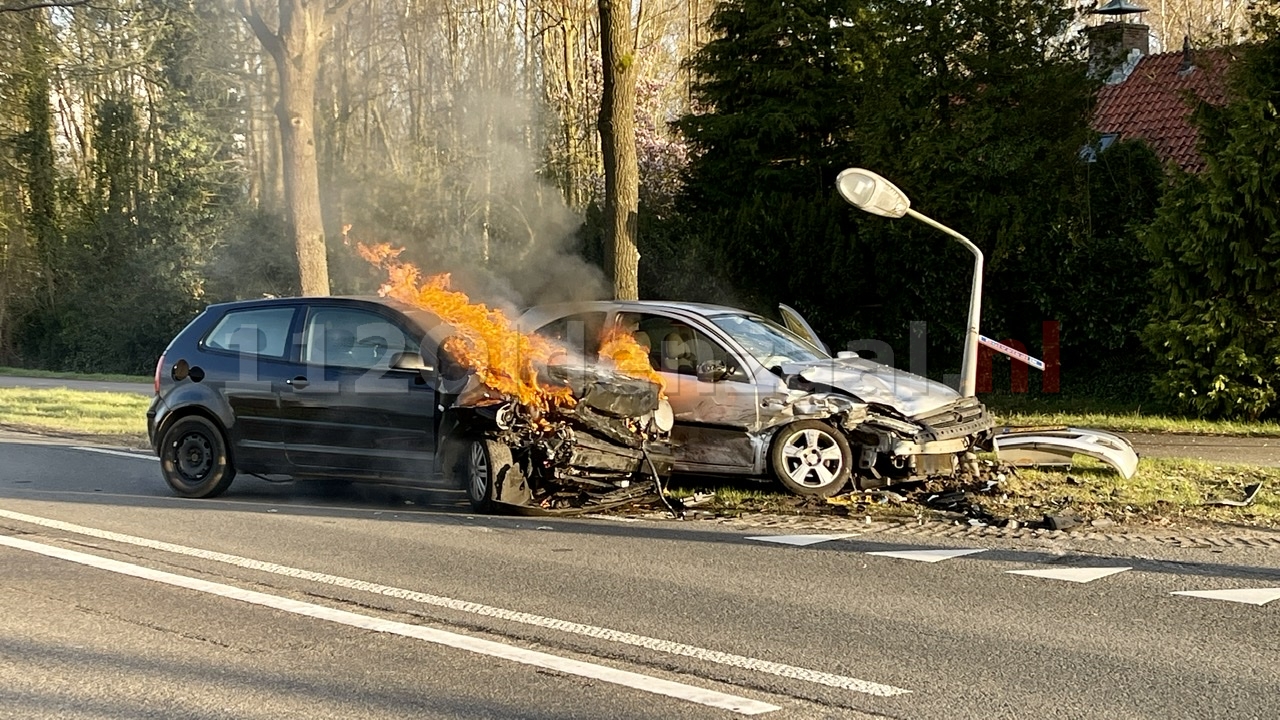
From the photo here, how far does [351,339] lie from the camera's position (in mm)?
10281

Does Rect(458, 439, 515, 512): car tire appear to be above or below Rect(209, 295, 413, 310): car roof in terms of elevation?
below

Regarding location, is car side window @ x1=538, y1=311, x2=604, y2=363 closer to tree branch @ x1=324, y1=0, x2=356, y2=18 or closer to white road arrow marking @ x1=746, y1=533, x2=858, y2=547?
white road arrow marking @ x1=746, y1=533, x2=858, y2=547

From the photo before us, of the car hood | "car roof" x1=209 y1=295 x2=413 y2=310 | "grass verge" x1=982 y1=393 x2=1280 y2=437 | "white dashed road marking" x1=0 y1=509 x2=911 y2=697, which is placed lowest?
"white dashed road marking" x1=0 y1=509 x2=911 y2=697

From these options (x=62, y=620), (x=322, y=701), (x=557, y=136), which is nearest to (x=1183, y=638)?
(x=322, y=701)

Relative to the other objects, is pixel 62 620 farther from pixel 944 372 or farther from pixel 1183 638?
pixel 944 372

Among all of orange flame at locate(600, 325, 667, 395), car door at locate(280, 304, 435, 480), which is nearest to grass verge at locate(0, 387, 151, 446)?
car door at locate(280, 304, 435, 480)

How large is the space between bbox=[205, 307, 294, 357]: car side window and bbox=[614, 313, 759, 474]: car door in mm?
3166

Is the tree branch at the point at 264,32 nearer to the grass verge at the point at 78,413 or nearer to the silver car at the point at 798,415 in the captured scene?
the grass verge at the point at 78,413

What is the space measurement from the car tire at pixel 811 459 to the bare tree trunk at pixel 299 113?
926cm

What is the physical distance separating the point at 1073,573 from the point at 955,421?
3202mm

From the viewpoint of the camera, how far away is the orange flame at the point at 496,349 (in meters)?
9.55

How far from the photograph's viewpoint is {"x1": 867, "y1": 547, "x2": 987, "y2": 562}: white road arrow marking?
25.1ft

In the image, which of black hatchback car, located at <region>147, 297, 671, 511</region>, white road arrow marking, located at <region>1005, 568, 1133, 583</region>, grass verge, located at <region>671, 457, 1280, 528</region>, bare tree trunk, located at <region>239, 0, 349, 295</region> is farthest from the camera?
bare tree trunk, located at <region>239, 0, 349, 295</region>

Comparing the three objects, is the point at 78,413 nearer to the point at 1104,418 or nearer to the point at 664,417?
the point at 664,417
